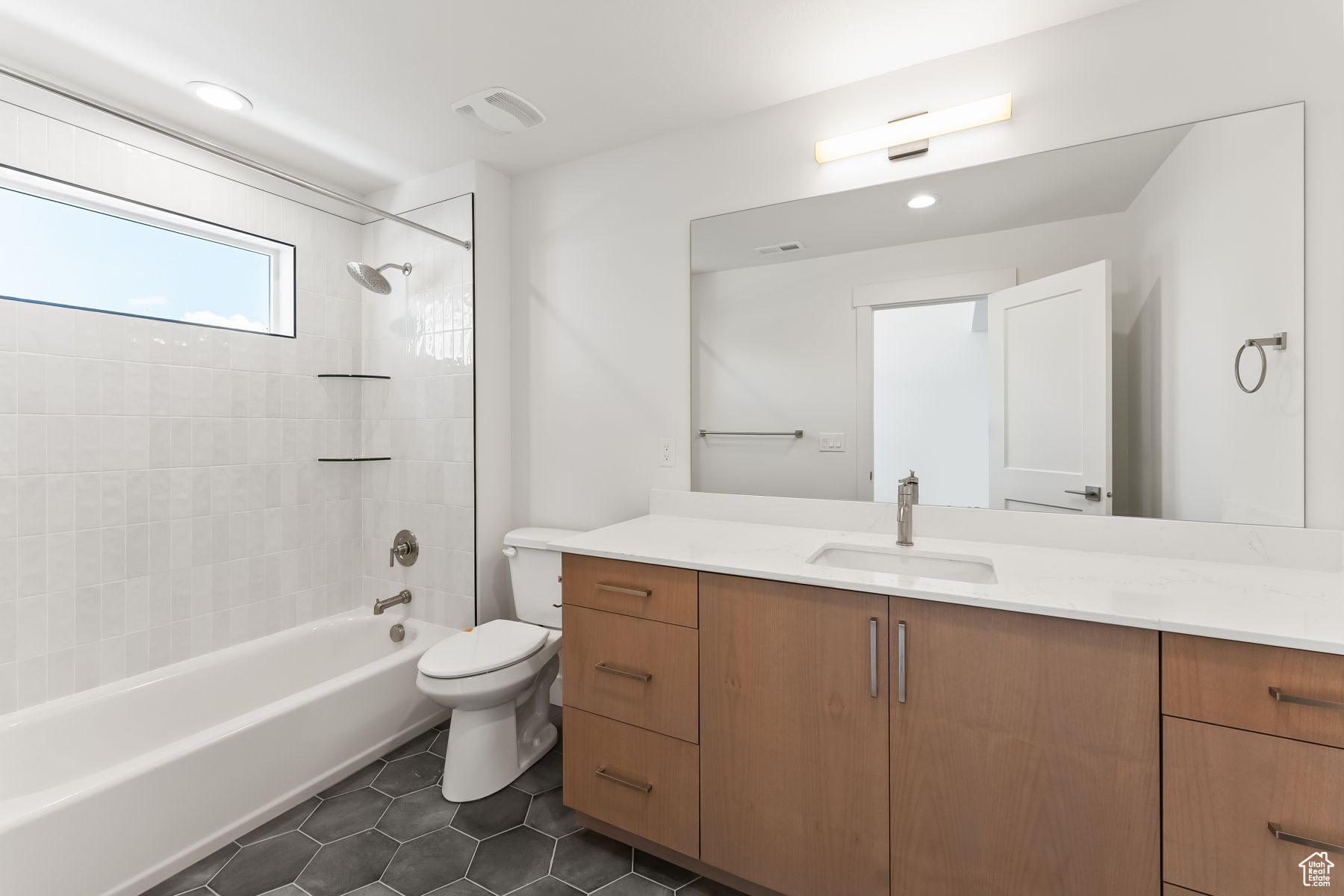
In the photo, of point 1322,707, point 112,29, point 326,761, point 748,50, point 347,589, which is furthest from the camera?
point 347,589

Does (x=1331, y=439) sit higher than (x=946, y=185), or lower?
lower

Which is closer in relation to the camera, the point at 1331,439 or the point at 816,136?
the point at 1331,439

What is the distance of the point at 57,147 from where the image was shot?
1772 millimetres

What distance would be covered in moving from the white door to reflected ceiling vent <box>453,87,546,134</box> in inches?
67.2

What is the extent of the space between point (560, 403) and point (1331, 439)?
2.32 meters

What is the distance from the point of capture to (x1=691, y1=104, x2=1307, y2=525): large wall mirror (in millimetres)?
1337

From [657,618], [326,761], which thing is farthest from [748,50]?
[326,761]

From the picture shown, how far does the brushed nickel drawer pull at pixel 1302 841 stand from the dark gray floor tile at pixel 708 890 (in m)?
1.08

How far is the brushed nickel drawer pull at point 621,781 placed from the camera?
1.47 metres

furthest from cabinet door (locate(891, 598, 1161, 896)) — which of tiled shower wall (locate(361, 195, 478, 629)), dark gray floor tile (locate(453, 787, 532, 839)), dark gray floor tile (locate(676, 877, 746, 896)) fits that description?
tiled shower wall (locate(361, 195, 478, 629))

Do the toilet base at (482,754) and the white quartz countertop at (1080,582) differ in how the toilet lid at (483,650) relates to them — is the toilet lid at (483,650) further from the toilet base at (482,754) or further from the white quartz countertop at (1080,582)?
the white quartz countertop at (1080,582)

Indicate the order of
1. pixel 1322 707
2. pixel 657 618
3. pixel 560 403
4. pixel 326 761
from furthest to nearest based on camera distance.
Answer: pixel 560 403
pixel 326 761
pixel 657 618
pixel 1322 707

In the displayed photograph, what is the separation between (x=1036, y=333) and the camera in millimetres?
1562

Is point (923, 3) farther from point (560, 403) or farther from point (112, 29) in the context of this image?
point (112, 29)
